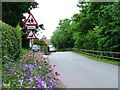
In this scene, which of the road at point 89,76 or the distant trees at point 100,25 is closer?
the road at point 89,76

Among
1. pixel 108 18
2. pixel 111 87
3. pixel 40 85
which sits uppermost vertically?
pixel 108 18

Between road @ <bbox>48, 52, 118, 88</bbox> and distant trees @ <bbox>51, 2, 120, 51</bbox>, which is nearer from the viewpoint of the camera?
road @ <bbox>48, 52, 118, 88</bbox>

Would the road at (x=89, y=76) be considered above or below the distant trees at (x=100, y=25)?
below

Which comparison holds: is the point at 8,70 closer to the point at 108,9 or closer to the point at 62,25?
the point at 108,9

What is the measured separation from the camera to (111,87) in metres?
12.8

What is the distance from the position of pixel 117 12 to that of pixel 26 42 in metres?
11.8

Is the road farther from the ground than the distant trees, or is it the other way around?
the distant trees

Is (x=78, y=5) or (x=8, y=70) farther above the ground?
(x=78, y=5)

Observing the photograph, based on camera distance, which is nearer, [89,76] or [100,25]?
[89,76]

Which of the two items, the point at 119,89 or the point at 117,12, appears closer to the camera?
the point at 119,89

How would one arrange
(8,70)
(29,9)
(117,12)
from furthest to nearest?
(29,9) → (117,12) → (8,70)

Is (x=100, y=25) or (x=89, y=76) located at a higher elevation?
(x=100, y=25)

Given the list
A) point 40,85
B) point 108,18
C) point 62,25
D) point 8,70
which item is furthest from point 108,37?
point 62,25

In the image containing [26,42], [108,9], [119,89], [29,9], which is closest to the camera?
[119,89]
